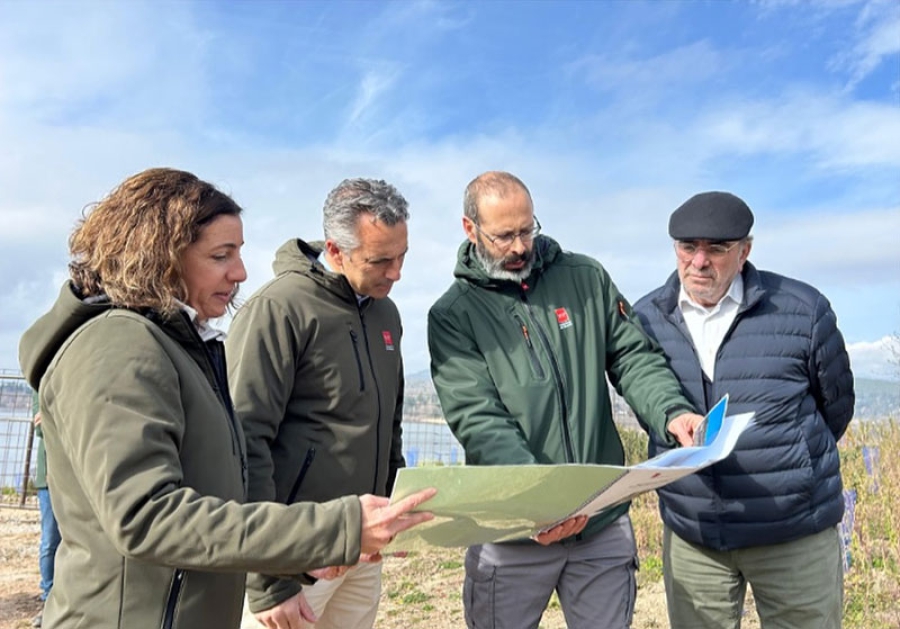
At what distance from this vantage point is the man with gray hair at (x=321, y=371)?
2.63m

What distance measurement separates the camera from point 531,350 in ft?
9.67

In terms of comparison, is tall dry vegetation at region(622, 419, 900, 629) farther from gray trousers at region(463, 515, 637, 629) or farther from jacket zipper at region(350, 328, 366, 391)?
jacket zipper at region(350, 328, 366, 391)

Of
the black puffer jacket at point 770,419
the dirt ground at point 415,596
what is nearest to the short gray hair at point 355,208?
the black puffer jacket at point 770,419

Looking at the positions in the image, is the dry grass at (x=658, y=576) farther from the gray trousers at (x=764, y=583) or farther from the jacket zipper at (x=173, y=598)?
the jacket zipper at (x=173, y=598)

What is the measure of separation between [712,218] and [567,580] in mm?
1335

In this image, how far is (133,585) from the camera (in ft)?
5.43

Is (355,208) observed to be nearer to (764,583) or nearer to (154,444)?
(154,444)

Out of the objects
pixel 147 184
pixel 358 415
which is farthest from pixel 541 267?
pixel 147 184

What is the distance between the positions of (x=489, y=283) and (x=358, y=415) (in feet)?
2.13

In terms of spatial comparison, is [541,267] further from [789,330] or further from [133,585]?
[133,585]

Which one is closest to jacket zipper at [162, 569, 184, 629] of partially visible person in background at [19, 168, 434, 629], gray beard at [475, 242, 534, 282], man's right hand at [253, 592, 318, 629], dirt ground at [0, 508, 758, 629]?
partially visible person in background at [19, 168, 434, 629]

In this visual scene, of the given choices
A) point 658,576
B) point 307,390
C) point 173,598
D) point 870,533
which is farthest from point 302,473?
point 870,533

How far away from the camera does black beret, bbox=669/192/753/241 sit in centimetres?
300

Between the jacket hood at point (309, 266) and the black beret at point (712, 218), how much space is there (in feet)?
3.84
